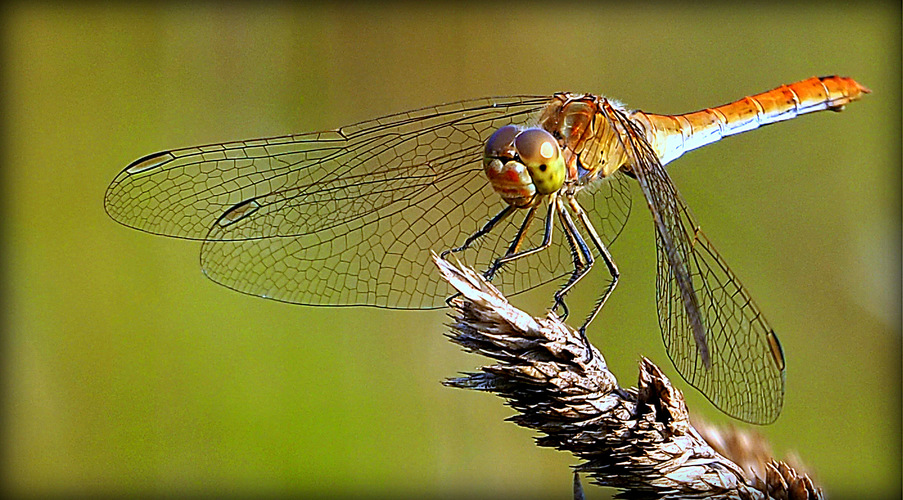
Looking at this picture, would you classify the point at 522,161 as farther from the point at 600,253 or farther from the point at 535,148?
the point at 600,253

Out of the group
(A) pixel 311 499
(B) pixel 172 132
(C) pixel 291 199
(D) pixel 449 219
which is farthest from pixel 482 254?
(B) pixel 172 132

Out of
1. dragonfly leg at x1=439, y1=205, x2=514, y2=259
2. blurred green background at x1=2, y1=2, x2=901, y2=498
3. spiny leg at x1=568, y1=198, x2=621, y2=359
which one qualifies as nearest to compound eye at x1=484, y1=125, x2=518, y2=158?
dragonfly leg at x1=439, y1=205, x2=514, y2=259

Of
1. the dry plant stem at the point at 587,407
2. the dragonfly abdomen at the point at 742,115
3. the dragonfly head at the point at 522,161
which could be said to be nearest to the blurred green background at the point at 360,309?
the dragonfly abdomen at the point at 742,115

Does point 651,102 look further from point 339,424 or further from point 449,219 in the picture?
point 339,424

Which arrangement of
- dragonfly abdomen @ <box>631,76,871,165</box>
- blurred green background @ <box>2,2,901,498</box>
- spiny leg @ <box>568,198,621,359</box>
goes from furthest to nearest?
blurred green background @ <box>2,2,901,498</box>
dragonfly abdomen @ <box>631,76,871,165</box>
spiny leg @ <box>568,198,621,359</box>

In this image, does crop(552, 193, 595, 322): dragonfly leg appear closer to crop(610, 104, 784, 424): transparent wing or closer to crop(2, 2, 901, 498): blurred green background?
crop(610, 104, 784, 424): transparent wing

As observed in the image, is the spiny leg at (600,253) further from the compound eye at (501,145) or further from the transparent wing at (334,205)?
the compound eye at (501,145)

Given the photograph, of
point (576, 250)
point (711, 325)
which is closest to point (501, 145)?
point (576, 250)

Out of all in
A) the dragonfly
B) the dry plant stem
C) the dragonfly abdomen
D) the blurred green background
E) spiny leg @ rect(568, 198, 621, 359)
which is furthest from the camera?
the blurred green background

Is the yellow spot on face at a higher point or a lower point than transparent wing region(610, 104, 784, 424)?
higher
